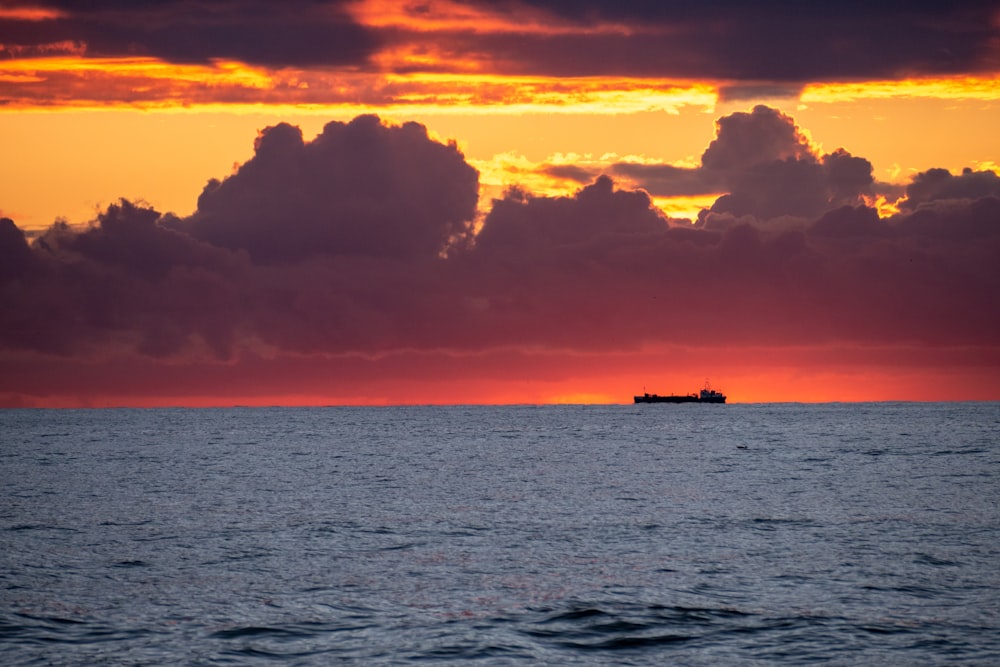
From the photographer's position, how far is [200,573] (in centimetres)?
5172

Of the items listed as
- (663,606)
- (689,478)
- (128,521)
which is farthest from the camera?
(689,478)

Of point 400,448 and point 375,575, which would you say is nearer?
point 375,575

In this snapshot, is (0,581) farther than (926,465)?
No

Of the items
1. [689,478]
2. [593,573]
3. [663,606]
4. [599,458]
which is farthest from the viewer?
[599,458]

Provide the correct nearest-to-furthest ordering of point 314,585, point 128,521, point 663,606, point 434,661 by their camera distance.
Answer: point 434,661
point 663,606
point 314,585
point 128,521

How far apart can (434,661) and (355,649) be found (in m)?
2.94

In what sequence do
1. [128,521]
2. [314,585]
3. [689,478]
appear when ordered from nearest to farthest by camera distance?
[314,585] < [128,521] < [689,478]

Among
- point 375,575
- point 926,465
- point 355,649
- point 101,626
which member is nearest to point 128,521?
point 375,575

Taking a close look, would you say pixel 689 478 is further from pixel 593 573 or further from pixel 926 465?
pixel 593 573

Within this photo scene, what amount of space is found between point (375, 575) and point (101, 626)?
13289 mm

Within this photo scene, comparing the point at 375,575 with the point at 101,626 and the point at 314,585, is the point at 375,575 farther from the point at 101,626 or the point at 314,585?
the point at 101,626

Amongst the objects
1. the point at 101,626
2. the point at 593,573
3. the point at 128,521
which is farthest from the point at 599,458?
the point at 101,626

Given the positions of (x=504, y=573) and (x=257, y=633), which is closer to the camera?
(x=257, y=633)

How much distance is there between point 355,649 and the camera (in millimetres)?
37375
